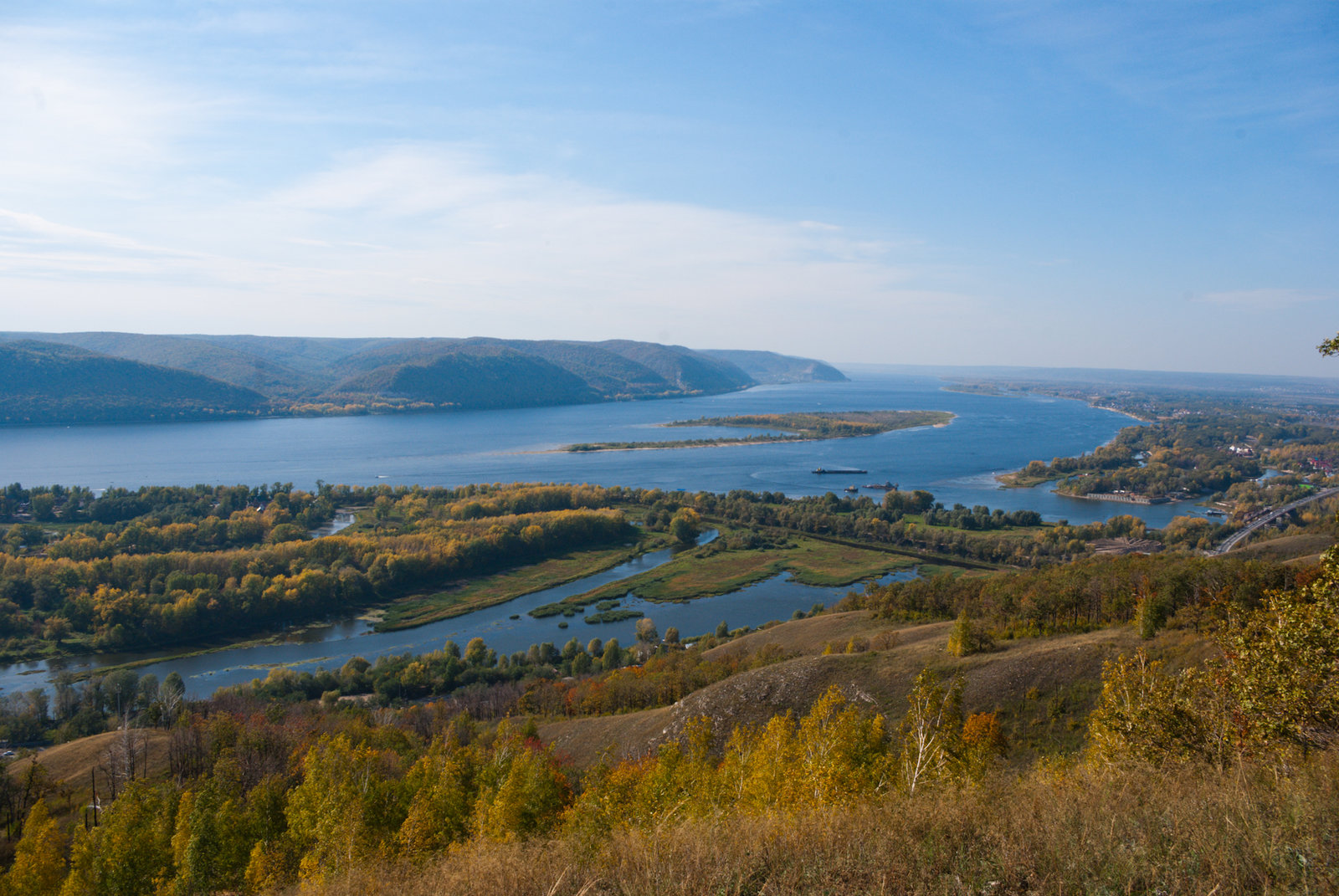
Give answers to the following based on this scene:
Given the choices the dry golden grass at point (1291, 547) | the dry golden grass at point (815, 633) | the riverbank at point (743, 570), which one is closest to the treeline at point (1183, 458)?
the riverbank at point (743, 570)

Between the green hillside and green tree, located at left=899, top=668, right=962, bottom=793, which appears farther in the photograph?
the green hillside

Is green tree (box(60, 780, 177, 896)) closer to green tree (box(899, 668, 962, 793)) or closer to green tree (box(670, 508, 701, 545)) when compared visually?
green tree (box(899, 668, 962, 793))

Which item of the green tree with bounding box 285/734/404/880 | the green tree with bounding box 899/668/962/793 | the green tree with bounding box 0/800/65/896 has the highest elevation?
the green tree with bounding box 899/668/962/793

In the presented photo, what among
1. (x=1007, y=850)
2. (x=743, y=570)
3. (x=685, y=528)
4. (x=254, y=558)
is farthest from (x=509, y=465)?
(x=1007, y=850)

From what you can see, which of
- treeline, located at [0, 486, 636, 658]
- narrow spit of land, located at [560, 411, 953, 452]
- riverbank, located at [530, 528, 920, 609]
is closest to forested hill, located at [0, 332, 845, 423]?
narrow spit of land, located at [560, 411, 953, 452]

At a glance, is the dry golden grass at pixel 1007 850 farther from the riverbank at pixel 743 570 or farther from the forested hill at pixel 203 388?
the forested hill at pixel 203 388

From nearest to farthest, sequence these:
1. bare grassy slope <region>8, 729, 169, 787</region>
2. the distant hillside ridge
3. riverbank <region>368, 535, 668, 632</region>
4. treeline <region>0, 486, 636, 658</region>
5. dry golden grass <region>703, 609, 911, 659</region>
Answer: bare grassy slope <region>8, 729, 169, 787</region> < dry golden grass <region>703, 609, 911, 659</region> < treeline <region>0, 486, 636, 658</region> < riverbank <region>368, 535, 668, 632</region> < the distant hillside ridge

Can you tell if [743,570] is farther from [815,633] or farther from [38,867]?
[38,867]
